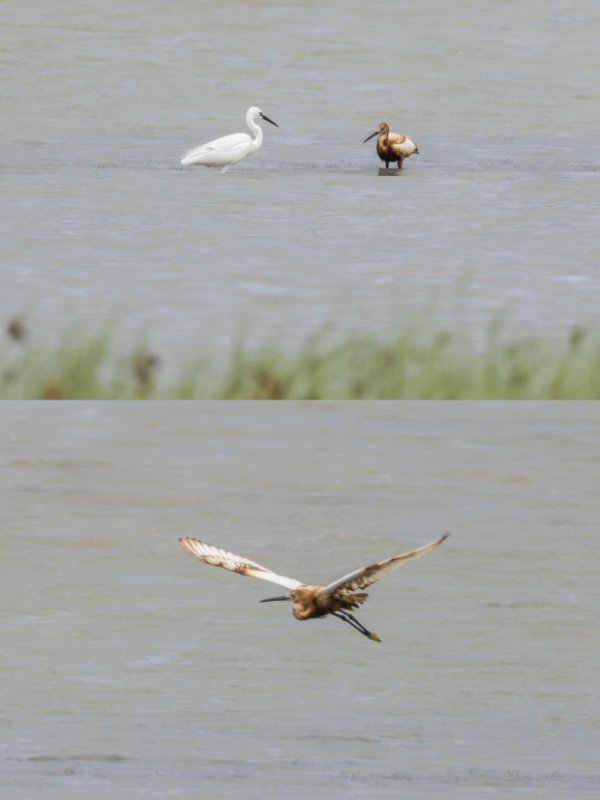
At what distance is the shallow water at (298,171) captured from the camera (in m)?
9.81

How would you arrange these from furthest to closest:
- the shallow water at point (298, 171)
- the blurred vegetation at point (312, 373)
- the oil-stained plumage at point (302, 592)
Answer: the shallow water at point (298, 171)
the blurred vegetation at point (312, 373)
the oil-stained plumage at point (302, 592)

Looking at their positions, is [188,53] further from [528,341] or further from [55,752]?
[55,752]

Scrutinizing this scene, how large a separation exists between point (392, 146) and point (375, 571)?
7209 mm

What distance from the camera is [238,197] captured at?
12070 mm

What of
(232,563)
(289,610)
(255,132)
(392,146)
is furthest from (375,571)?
(255,132)

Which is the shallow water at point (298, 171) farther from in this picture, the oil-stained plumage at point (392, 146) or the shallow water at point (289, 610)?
the shallow water at point (289, 610)

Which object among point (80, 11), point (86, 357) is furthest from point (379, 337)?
point (80, 11)

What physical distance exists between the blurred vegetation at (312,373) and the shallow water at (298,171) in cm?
38

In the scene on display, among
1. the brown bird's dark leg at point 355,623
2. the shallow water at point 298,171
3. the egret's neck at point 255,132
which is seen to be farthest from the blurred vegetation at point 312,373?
the egret's neck at point 255,132

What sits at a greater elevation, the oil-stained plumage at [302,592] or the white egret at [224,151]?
the oil-stained plumage at [302,592]

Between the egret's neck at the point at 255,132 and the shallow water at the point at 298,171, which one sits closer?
the shallow water at the point at 298,171

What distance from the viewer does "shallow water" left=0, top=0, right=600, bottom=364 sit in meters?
9.81

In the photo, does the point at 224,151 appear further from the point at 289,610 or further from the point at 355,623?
the point at 355,623

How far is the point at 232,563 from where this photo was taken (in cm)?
585
